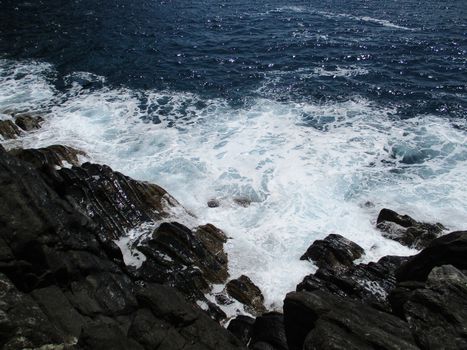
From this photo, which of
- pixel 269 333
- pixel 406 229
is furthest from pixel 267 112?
pixel 269 333

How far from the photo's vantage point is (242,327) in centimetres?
1262

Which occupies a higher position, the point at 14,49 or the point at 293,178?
the point at 14,49

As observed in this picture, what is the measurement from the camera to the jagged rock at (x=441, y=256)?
1140 cm

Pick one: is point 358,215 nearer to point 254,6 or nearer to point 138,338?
point 138,338

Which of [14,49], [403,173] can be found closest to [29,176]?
[403,173]

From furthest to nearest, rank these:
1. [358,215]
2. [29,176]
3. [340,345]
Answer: [358,215]
[29,176]
[340,345]

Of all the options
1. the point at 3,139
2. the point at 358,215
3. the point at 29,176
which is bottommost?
the point at 358,215

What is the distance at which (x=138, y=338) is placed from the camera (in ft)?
29.2

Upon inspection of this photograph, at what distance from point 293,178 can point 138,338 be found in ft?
47.0

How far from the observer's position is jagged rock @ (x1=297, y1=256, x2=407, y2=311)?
1333 cm

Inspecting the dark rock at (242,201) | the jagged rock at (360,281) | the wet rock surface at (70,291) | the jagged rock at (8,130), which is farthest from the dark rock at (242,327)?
the jagged rock at (8,130)

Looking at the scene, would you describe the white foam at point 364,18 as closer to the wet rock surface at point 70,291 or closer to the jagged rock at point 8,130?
the jagged rock at point 8,130

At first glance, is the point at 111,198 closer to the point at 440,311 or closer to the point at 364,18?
the point at 440,311

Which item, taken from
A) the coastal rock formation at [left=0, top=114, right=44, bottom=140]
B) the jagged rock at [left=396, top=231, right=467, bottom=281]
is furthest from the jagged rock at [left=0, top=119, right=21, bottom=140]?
the jagged rock at [left=396, top=231, right=467, bottom=281]
